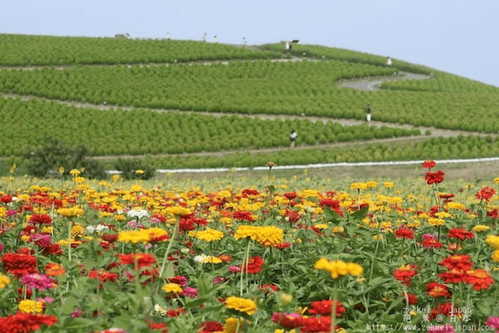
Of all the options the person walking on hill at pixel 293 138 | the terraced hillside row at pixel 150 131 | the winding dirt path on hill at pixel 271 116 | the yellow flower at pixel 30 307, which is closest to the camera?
the yellow flower at pixel 30 307

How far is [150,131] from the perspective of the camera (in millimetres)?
35469

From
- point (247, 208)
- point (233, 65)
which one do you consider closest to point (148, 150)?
point (247, 208)

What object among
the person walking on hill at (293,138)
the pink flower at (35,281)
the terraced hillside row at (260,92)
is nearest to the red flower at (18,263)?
the pink flower at (35,281)

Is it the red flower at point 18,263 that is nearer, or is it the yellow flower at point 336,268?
the yellow flower at point 336,268

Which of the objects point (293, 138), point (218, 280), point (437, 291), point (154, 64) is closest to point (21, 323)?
point (218, 280)

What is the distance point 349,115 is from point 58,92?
2077cm

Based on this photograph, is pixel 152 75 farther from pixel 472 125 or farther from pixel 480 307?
pixel 480 307

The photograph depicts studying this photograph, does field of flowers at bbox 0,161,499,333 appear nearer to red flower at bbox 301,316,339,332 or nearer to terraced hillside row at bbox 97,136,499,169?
red flower at bbox 301,316,339,332

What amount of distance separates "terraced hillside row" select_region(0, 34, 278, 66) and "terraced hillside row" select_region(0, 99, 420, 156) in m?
18.3

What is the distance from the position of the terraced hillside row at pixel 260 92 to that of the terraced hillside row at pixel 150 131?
3.57 meters

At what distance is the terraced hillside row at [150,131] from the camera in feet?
103

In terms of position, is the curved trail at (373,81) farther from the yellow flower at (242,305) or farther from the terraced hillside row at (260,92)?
the yellow flower at (242,305)

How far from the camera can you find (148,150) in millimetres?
30969

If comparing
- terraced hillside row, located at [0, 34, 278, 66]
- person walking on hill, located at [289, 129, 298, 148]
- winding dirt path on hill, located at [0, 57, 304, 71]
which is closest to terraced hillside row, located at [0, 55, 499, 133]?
winding dirt path on hill, located at [0, 57, 304, 71]
